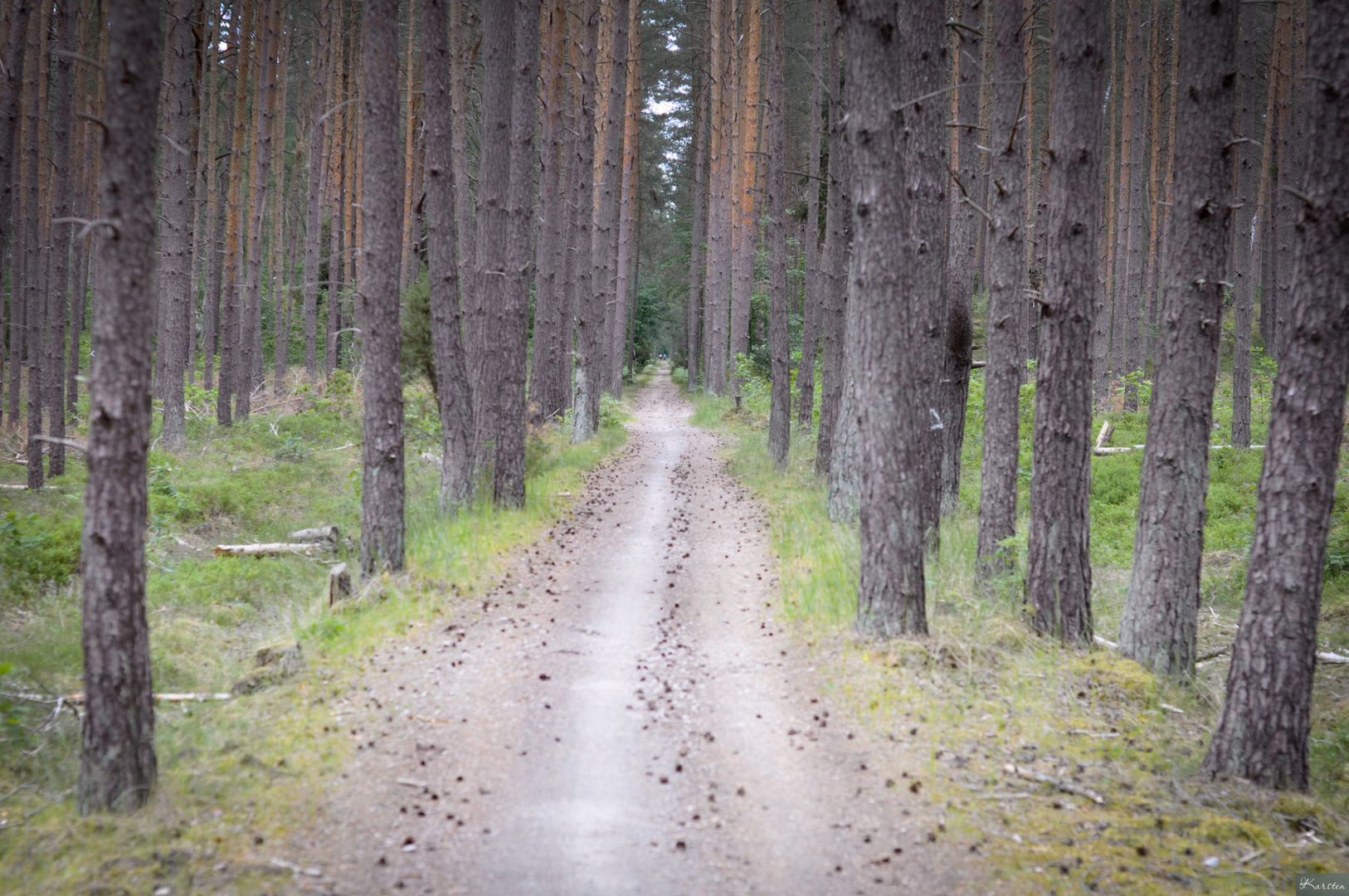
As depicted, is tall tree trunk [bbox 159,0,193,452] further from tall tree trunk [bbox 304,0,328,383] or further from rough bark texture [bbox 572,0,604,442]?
rough bark texture [bbox 572,0,604,442]

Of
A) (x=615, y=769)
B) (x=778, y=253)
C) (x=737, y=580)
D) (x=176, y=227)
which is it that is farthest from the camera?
(x=778, y=253)

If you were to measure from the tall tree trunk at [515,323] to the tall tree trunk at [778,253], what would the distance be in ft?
19.8

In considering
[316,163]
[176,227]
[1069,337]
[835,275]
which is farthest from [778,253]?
[316,163]

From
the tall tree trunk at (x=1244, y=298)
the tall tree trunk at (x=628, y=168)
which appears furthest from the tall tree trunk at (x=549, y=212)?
the tall tree trunk at (x=1244, y=298)

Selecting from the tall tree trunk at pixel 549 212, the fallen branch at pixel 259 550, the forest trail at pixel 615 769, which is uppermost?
the tall tree trunk at pixel 549 212

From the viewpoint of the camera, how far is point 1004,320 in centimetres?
856

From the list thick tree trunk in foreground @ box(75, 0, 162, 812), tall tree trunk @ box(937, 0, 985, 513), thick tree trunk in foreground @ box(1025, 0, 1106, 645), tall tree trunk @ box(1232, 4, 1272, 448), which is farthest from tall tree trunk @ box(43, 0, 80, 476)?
tall tree trunk @ box(1232, 4, 1272, 448)

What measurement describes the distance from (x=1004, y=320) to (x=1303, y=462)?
3914 mm

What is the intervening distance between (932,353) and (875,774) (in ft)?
19.2

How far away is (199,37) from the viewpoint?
16.8 metres

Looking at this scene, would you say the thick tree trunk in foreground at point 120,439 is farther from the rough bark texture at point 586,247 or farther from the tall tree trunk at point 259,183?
the tall tree trunk at point 259,183

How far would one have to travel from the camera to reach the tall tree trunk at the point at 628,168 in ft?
81.7

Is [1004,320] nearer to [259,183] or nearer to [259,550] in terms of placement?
[259,550]

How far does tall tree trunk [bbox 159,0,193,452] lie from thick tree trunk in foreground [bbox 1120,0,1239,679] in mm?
16091
